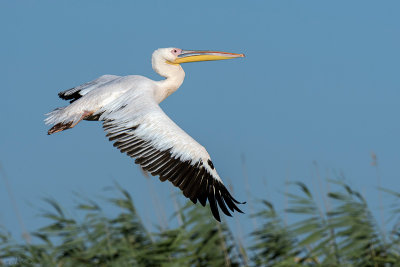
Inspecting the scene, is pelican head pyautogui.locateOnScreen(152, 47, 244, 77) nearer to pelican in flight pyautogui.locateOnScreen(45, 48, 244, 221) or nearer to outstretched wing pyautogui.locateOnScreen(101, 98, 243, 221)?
pelican in flight pyautogui.locateOnScreen(45, 48, 244, 221)

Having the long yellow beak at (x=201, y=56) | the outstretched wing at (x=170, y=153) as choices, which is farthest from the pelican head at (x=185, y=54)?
the outstretched wing at (x=170, y=153)

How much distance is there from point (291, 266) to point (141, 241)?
1629mm

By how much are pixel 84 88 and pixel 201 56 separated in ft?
5.09

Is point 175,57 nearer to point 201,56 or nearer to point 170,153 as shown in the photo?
point 201,56

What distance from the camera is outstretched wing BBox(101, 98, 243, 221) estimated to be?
6617mm

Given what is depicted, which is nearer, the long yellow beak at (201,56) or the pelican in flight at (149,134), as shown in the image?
the pelican in flight at (149,134)

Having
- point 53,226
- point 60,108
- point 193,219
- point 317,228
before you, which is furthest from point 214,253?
point 60,108

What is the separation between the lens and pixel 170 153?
668 centimetres

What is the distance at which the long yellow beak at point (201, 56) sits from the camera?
8.43 meters

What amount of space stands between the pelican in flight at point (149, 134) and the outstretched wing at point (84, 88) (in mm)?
284

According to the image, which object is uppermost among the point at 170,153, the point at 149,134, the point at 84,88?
the point at 84,88

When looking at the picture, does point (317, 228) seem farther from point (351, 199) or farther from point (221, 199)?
point (221, 199)

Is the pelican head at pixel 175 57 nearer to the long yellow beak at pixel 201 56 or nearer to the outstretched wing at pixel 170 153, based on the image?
the long yellow beak at pixel 201 56

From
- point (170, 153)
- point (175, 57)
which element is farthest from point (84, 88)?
point (170, 153)
